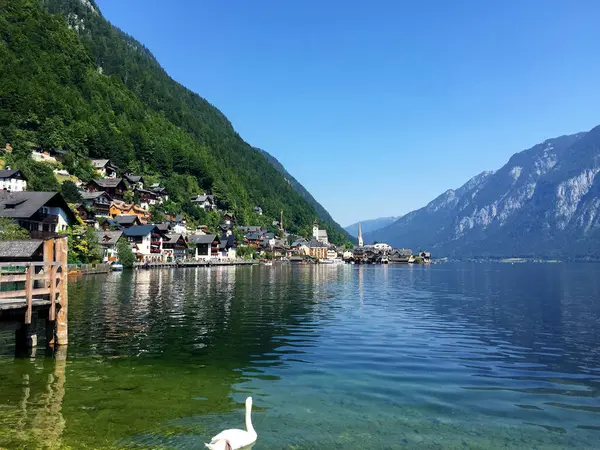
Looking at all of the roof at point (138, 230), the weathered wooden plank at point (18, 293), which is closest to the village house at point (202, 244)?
the roof at point (138, 230)

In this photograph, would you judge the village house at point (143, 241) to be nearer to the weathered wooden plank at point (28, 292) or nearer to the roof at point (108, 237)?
the roof at point (108, 237)

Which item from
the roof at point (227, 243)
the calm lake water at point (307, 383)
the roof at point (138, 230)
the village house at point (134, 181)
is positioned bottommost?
the calm lake water at point (307, 383)

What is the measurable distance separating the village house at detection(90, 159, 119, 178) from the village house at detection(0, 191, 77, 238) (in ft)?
277

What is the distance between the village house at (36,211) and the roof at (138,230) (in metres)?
51.8

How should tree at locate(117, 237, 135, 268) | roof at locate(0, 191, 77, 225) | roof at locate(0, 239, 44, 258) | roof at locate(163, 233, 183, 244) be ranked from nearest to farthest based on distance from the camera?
1. roof at locate(0, 239, 44, 258)
2. roof at locate(0, 191, 77, 225)
3. tree at locate(117, 237, 135, 268)
4. roof at locate(163, 233, 183, 244)

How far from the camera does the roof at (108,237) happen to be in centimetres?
11080

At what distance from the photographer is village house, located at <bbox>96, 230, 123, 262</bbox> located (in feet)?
359

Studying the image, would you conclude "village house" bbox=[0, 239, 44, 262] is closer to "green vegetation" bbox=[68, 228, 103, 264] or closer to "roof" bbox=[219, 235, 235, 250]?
"green vegetation" bbox=[68, 228, 103, 264]

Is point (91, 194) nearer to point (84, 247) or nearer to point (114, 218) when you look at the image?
Result: point (114, 218)

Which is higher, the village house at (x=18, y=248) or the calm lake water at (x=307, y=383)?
the village house at (x=18, y=248)

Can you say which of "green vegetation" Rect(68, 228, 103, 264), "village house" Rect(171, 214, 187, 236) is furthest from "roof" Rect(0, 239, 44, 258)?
"village house" Rect(171, 214, 187, 236)

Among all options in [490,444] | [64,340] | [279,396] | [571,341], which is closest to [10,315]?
[64,340]

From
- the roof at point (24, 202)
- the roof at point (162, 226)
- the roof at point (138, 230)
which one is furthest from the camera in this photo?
the roof at point (162, 226)

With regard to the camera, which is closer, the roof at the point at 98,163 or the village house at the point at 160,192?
the roof at the point at 98,163
